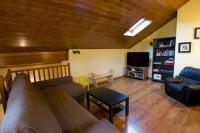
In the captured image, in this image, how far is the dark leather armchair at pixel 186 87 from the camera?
2746 millimetres

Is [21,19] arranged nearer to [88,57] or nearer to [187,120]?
[88,57]

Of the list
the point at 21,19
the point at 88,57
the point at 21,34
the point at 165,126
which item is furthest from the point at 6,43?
the point at 165,126

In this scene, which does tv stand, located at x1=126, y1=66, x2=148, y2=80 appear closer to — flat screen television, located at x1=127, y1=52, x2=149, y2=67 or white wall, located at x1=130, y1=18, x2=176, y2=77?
flat screen television, located at x1=127, y1=52, x2=149, y2=67

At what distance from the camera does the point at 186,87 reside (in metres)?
2.79

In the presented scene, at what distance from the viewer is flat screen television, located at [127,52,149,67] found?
500cm

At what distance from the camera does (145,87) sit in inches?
163

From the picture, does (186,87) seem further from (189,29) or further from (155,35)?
(155,35)

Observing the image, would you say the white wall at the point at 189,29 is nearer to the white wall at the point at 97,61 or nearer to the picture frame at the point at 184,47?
the picture frame at the point at 184,47

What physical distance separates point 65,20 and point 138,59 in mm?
3646

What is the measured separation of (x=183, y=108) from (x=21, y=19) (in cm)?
375

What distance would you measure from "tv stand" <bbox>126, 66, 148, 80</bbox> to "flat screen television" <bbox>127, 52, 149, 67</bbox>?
0.17 meters

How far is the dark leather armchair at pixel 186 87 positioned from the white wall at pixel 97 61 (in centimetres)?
235

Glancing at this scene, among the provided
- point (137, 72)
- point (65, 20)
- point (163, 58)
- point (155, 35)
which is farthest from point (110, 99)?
point (155, 35)

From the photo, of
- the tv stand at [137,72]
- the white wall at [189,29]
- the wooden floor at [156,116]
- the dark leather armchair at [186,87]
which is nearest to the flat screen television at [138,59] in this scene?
the tv stand at [137,72]
